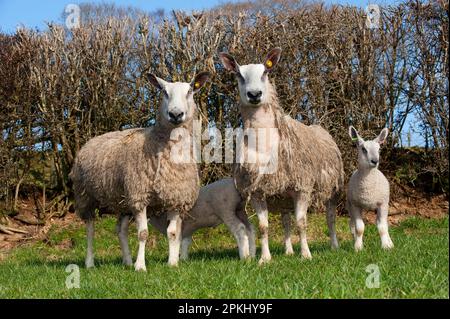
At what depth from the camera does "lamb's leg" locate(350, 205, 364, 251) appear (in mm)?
8148

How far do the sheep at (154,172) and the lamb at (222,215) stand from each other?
68 cm

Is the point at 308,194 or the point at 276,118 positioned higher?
the point at 276,118

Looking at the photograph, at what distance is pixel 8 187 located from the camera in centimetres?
1238

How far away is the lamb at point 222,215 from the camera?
8414 mm

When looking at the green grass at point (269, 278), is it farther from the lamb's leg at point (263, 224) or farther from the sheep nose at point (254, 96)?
the sheep nose at point (254, 96)

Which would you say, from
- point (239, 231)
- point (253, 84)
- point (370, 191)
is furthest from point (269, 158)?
point (370, 191)

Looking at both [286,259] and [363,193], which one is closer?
[286,259]

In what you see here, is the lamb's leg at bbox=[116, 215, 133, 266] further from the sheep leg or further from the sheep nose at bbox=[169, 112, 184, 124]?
the sheep nose at bbox=[169, 112, 184, 124]

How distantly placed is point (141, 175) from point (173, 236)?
0.87 m

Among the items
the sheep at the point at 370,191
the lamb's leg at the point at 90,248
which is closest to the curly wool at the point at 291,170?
the sheep at the point at 370,191

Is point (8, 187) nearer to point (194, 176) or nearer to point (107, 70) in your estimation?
point (107, 70)

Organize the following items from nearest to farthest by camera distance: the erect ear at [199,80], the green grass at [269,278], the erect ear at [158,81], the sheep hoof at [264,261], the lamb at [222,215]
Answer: the green grass at [269,278] → the sheep hoof at [264,261] → the erect ear at [158,81] → the erect ear at [199,80] → the lamb at [222,215]
